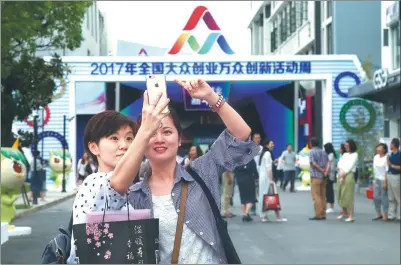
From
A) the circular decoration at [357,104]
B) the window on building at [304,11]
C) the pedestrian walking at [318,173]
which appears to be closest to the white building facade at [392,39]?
the circular decoration at [357,104]

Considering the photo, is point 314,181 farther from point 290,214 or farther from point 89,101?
point 89,101

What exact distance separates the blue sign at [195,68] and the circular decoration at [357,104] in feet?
9.50

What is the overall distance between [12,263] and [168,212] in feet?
27.4

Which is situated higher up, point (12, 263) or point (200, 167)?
point (200, 167)

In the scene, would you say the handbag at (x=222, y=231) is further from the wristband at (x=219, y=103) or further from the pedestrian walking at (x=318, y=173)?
the pedestrian walking at (x=318, y=173)

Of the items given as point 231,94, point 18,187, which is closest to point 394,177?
point 18,187

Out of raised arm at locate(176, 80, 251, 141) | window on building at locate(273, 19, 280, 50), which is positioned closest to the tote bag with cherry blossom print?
raised arm at locate(176, 80, 251, 141)

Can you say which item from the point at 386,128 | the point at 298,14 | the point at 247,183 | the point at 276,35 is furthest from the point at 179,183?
the point at 276,35

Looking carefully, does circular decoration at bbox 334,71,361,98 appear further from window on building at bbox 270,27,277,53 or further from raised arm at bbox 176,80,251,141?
raised arm at bbox 176,80,251,141

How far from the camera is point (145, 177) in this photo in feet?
13.2

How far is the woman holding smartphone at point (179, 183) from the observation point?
146 inches

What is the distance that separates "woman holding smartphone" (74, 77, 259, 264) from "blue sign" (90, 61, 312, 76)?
1248 inches

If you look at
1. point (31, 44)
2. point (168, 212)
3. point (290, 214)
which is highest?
point (31, 44)

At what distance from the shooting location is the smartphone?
360cm
